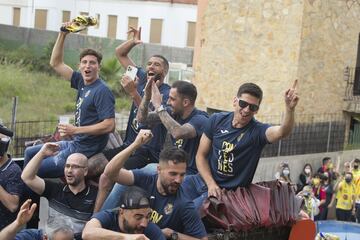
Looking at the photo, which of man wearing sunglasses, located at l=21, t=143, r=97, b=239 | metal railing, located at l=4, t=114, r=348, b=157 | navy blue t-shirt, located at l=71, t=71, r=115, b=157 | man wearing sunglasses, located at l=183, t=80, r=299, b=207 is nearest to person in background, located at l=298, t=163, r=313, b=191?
metal railing, located at l=4, t=114, r=348, b=157

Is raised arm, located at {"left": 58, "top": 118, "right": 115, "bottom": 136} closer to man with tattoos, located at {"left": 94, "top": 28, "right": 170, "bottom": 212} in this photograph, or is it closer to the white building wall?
man with tattoos, located at {"left": 94, "top": 28, "right": 170, "bottom": 212}

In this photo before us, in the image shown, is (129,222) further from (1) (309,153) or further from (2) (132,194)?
(1) (309,153)

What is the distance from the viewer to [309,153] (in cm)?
1856

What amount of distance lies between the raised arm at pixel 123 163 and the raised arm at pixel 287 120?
3.90 feet

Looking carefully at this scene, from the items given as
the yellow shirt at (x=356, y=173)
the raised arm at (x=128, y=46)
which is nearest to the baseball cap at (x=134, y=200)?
the raised arm at (x=128, y=46)

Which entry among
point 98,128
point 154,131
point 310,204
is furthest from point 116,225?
point 310,204

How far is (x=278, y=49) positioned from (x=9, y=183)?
14.4 m

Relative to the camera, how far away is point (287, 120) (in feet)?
21.9

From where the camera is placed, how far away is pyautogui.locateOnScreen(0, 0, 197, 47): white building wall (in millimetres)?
38688

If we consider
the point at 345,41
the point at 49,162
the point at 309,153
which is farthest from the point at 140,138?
the point at 345,41

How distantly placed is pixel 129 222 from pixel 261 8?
49.8 feet

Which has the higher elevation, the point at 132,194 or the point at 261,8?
the point at 261,8

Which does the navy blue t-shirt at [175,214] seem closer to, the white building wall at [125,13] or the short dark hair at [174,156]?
the short dark hair at [174,156]

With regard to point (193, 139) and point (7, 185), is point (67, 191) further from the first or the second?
point (193, 139)
